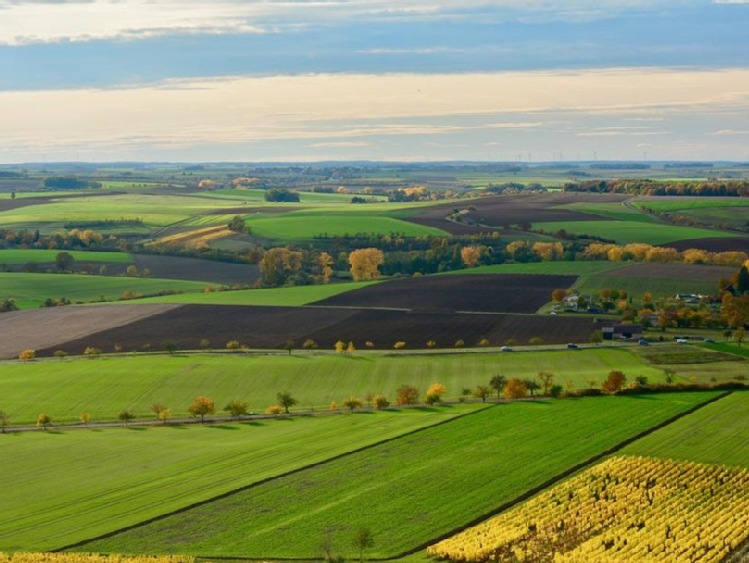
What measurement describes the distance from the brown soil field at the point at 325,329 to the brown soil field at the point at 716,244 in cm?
4537

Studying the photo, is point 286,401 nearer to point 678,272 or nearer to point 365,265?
point 678,272

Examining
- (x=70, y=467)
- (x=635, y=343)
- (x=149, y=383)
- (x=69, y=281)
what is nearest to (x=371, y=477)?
(x=70, y=467)

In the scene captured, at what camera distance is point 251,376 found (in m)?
88.4

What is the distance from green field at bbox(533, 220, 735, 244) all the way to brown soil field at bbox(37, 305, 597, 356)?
2197 inches

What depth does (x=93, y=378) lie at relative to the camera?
291 feet

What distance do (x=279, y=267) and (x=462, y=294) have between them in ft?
97.6

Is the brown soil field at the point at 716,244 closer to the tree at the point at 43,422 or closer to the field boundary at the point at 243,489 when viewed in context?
the field boundary at the point at 243,489

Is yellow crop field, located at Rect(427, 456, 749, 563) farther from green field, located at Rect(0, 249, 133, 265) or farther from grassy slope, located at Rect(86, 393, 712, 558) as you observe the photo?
green field, located at Rect(0, 249, 133, 265)

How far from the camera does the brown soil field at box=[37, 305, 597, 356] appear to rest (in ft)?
331

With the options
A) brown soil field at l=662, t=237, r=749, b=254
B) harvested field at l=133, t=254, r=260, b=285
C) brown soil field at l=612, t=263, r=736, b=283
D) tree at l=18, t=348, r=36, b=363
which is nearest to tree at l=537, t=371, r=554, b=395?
tree at l=18, t=348, r=36, b=363

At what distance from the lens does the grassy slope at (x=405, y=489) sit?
4966cm

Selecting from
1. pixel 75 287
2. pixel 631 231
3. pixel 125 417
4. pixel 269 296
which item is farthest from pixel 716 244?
pixel 125 417

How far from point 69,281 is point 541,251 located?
62133 millimetres

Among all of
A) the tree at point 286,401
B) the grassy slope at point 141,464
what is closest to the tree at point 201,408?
the grassy slope at point 141,464
